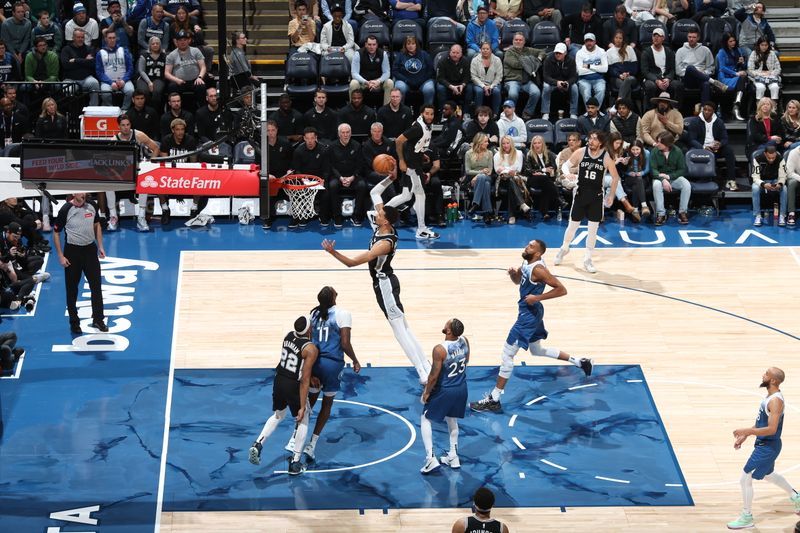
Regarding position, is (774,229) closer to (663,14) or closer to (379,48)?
(663,14)

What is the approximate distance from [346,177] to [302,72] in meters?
2.86

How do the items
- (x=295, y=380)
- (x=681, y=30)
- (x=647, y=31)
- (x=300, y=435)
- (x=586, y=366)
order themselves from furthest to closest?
(x=681, y=30) → (x=647, y=31) → (x=586, y=366) → (x=300, y=435) → (x=295, y=380)

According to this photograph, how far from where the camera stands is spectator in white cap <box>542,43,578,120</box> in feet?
77.2

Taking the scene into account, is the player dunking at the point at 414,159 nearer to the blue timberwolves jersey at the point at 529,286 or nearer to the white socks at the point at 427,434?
the blue timberwolves jersey at the point at 529,286

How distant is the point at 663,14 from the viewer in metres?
25.1

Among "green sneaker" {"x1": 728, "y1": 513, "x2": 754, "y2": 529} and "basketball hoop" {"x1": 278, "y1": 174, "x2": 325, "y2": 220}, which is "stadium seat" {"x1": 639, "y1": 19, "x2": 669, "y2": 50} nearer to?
"basketball hoop" {"x1": 278, "y1": 174, "x2": 325, "y2": 220}

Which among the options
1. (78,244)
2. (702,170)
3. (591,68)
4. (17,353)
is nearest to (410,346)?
(78,244)

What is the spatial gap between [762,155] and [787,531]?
11.4 metres

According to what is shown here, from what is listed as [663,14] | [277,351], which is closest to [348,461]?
[277,351]

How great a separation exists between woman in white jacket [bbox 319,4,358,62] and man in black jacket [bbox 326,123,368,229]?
249 cm

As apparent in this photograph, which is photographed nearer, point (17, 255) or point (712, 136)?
point (17, 255)

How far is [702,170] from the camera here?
2222 cm

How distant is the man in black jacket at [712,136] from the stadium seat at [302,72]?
682cm

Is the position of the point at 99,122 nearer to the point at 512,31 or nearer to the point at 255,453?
Result: the point at 512,31
